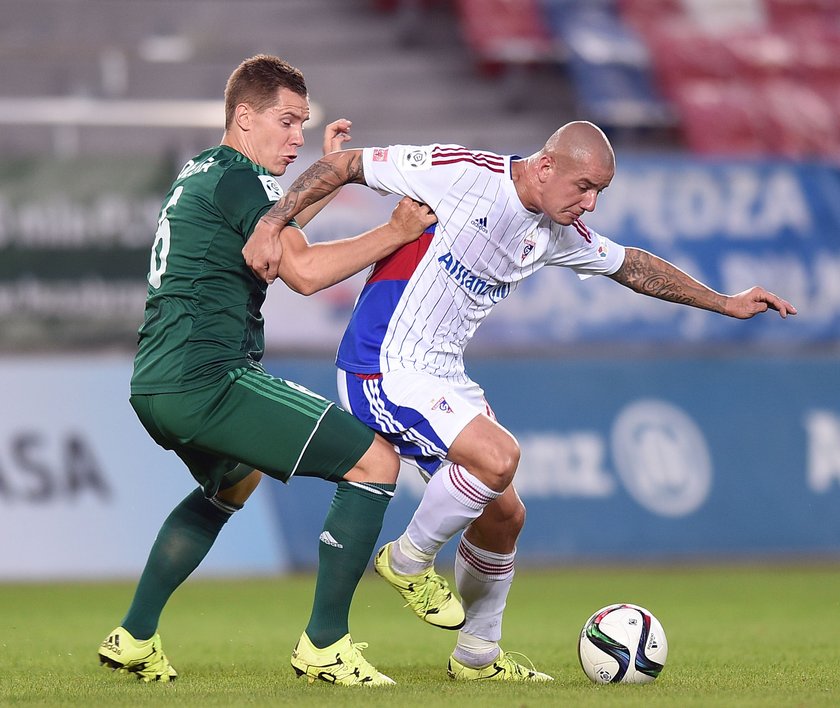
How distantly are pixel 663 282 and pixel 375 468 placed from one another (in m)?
1.55

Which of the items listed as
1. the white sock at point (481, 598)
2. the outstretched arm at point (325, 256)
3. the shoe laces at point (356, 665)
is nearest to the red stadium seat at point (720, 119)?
the white sock at point (481, 598)

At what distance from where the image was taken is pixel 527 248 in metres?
5.43

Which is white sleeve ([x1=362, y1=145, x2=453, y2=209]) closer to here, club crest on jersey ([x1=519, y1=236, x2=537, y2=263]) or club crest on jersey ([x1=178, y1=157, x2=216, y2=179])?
club crest on jersey ([x1=519, y1=236, x2=537, y2=263])

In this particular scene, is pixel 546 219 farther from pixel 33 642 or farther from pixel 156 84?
pixel 156 84

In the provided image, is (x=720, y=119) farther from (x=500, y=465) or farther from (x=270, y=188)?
(x=500, y=465)

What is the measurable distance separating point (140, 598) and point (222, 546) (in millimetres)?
5001

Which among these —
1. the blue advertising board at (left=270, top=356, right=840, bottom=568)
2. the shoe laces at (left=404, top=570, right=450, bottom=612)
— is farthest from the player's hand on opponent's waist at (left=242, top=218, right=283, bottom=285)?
the blue advertising board at (left=270, top=356, right=840, bottom=568)

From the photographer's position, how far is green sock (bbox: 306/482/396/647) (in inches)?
197

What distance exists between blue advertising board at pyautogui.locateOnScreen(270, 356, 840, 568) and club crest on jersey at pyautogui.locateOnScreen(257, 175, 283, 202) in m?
5.44

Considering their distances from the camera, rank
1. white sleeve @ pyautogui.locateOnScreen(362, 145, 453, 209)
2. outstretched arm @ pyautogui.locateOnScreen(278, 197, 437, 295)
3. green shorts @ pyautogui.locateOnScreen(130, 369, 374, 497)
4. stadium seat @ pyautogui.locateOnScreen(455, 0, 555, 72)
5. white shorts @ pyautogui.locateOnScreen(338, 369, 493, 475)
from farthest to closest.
Result: stadium seat @ pyautogui.locateOnScreen(455, 0, 555, 72) → white sleeve @ pyautogui.locateOnScreen(362, 145, 453, 209) → white shorts @ pyautogui.locateOnScreen(338, 369, 493, 475) → green shorts @ pyautogui.locateOnScreen(130, 369, 374, 497) → outstretched arm @ pyautogui.locateOnScreen(278, 197, 437, 295)

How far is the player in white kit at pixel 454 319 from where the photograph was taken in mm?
5062

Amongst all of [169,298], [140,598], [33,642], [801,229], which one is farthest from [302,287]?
[801,229]

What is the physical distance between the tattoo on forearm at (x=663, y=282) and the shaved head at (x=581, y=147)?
786 millimetres

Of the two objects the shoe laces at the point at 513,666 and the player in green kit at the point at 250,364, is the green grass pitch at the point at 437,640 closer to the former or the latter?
the shoe laces at the point at 513,666
